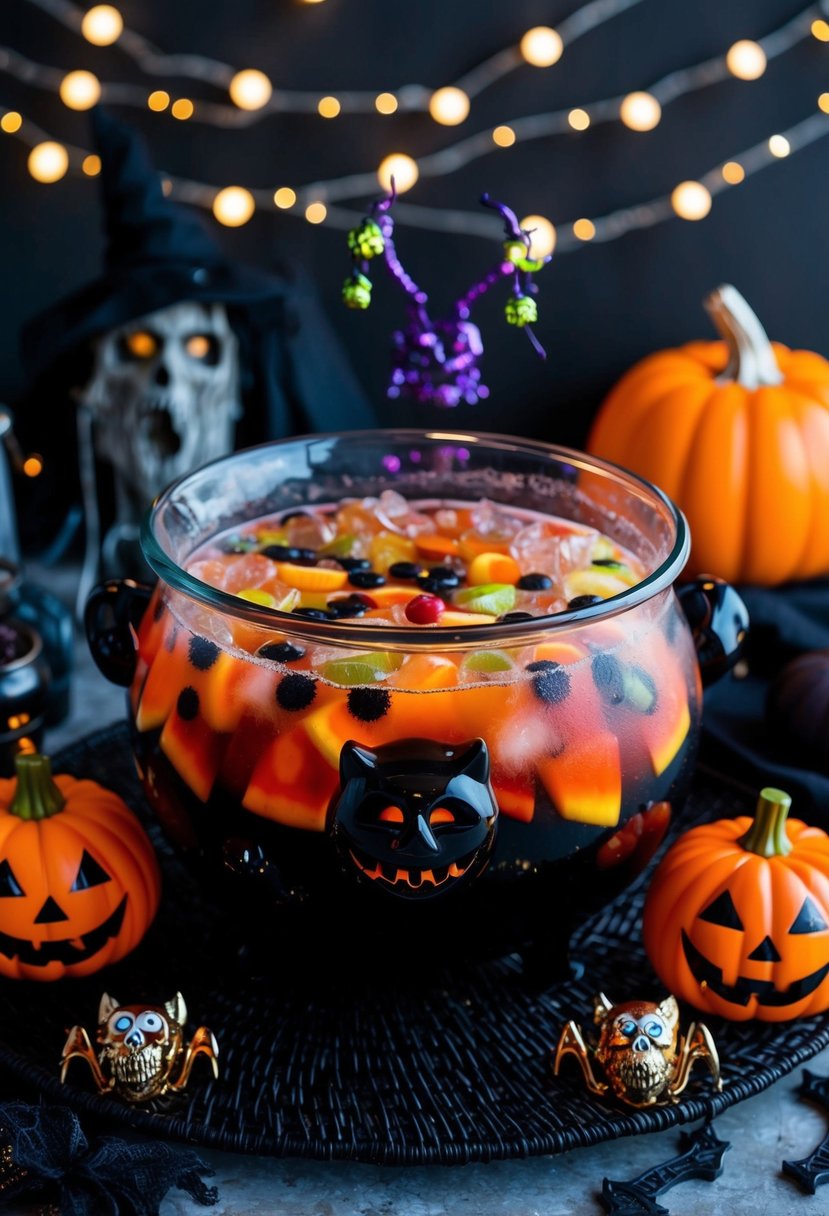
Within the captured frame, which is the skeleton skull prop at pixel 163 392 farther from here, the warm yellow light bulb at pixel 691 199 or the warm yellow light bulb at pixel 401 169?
the warm yellow light bulb at pixel 691 199

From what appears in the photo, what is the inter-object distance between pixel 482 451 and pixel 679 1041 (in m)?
0.62

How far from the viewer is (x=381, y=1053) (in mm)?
1111

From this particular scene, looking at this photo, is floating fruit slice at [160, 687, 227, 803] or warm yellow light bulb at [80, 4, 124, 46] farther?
warm yellow light bulb at [80, 4, 124, 46]

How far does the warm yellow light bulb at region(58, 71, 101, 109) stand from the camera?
6.81ft

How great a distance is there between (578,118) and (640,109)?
97 millimetres

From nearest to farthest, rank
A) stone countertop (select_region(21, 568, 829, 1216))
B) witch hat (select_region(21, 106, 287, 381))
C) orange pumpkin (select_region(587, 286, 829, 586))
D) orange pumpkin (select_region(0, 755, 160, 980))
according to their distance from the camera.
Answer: stone countertop (select_region(21, 568, 829, 1216)), orange pumpkin (select_region(0, 755, 160, 980)), witch hat (select_region(21, 106, 287, 381)), orange pumpkin (select_region(587, 286, 829, 586))

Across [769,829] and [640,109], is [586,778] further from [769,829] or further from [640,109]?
[640,109]

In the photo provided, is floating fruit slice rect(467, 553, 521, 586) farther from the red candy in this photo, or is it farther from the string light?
the string light

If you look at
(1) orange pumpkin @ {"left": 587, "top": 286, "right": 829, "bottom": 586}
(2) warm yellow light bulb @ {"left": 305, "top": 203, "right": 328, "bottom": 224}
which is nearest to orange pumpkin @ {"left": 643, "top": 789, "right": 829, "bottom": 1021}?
(1) orange pumpkin @ {"left": 587, "top": 286, "right": 829, "bottom": 586}

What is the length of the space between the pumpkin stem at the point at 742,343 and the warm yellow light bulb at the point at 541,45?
0.45m

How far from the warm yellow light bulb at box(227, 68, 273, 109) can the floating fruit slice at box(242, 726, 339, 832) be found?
55.4 inches

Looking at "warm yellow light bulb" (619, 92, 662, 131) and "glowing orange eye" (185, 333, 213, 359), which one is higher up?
"warm yellow light bulb" (619, 92, 662, 131)

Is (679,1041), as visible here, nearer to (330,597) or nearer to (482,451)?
(330,597)

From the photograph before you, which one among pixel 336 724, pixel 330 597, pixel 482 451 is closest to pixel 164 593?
pixel 330 597
